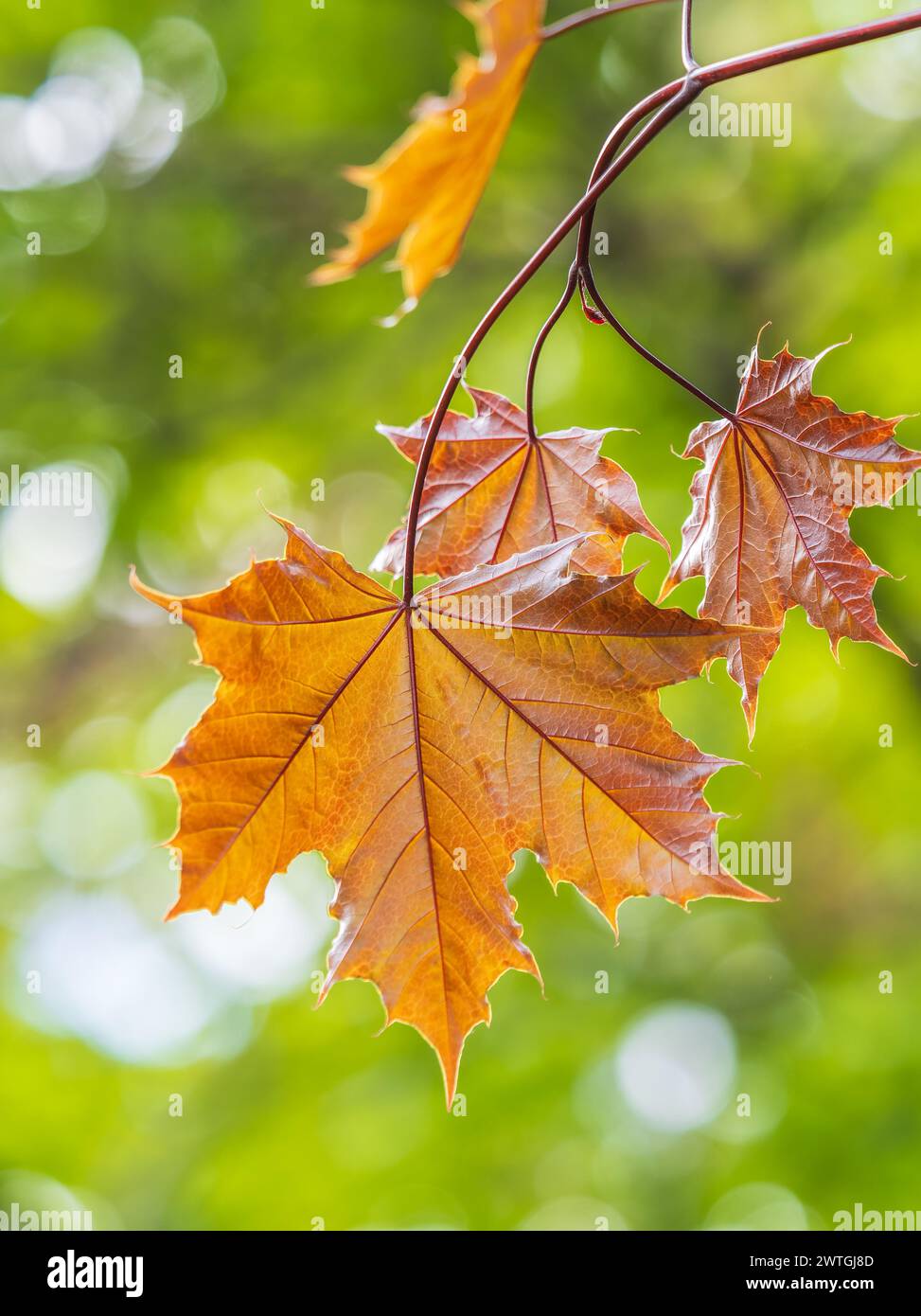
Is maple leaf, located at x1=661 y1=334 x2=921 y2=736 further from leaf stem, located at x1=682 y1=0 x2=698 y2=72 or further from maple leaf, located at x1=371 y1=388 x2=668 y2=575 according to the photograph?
leaf stem, located at x1=682 y1=0 x2=698 y2=72

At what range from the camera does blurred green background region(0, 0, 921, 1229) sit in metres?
3.83

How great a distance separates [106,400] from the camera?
166 inches

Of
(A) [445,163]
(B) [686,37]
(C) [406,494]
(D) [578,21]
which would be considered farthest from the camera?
(C) [406,494]

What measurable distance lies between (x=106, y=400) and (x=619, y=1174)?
12.0ft

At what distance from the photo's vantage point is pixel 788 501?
3.07 feet

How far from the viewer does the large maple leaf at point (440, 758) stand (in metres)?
0.82

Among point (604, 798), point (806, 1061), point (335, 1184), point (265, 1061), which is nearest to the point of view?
point (604, 798)

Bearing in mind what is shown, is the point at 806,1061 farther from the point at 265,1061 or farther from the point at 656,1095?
the point at 265,1061

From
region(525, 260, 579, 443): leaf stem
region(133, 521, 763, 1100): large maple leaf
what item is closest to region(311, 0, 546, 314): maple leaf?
region(525, 260, 579, 443): leaf stem

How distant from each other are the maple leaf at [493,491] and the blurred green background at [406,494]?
2782 millimetres

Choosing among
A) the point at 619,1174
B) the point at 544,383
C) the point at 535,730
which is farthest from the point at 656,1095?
the point at 535,730

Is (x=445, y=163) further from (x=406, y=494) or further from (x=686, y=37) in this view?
(x=406, y=494)

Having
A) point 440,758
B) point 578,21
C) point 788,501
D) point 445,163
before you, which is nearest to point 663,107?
point 578,21

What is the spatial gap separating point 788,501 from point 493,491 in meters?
0.27
